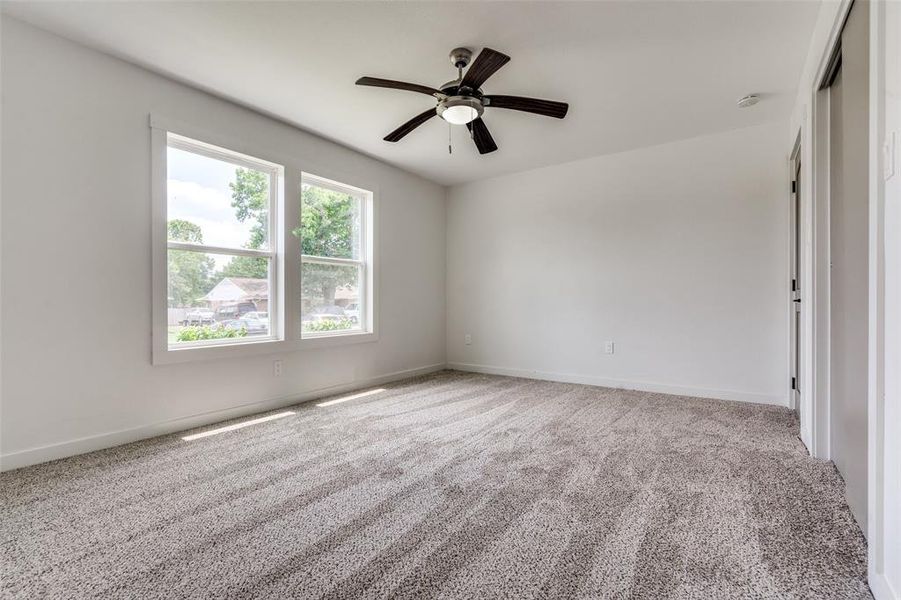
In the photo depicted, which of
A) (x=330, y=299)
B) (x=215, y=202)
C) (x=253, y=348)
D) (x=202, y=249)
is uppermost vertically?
(x=215, y=202)

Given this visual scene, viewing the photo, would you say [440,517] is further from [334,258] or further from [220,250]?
[334,258]

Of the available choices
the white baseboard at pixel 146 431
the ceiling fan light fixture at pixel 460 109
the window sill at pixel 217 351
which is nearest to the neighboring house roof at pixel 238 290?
the window sill at pixel 217 351

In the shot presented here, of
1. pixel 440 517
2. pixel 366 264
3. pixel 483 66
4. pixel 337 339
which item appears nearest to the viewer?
pixel 440 517

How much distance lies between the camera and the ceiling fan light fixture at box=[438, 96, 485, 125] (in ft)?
8.13

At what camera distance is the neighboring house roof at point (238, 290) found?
3.16 meters

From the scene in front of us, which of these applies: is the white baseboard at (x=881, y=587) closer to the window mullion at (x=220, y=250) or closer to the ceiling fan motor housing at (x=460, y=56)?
the ceiling fan motor housing at (x=460, y=56)

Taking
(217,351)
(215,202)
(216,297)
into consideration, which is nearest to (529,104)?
(215,202)

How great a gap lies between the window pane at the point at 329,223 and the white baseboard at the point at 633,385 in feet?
6.98

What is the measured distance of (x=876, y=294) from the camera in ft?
4.15

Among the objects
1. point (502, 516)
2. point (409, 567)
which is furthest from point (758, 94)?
point (409, 567)

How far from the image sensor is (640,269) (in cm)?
418

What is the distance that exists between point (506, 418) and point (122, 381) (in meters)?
2.61

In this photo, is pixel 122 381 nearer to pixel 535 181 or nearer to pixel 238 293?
pixel 238 293

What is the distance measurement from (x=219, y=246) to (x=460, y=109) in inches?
81.6
